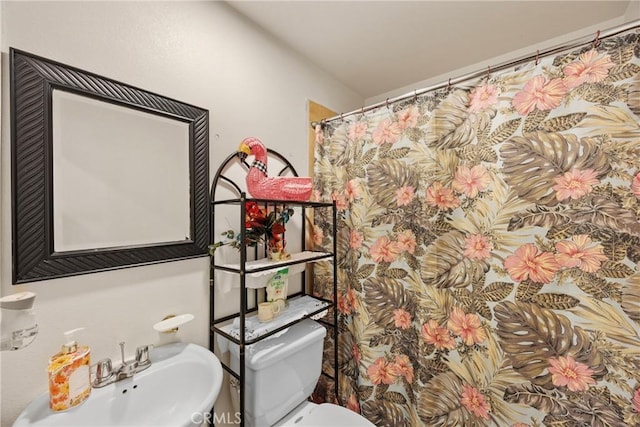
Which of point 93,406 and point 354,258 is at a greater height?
point 354,258

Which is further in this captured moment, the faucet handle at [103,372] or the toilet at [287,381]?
the toilet at [287,381]

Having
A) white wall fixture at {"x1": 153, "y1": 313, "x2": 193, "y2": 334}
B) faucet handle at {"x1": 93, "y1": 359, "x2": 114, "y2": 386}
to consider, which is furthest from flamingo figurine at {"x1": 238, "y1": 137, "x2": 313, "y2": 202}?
faucet handle at {"x1": 93, "y1": 359, "x2": 114, "y2": 386}

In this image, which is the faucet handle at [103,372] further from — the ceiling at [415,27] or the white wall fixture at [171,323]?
the ceiling at [415,27]

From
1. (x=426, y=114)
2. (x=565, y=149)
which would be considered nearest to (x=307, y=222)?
(x=426, y=114)

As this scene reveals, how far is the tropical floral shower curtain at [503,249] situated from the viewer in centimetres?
83

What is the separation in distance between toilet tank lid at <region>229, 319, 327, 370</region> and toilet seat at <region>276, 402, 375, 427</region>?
0.33m

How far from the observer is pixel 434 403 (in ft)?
3.84

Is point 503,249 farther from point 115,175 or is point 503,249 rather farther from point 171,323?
point 115,175

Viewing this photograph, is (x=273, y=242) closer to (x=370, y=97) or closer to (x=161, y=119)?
(x=161, y=119)

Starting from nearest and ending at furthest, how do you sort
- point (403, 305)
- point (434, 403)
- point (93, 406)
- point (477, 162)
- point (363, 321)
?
point (93, 406)
point (477, 162)
point (434, 403)
point (403, 305)
point (363, 321)

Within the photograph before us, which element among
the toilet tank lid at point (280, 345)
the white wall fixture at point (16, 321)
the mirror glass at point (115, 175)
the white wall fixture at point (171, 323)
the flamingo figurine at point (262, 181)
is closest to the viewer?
the white wall fixture at point (16, 321)

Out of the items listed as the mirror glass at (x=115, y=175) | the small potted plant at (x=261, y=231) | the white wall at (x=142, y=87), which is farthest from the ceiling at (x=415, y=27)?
the small potted plant at (x=261, y=231)

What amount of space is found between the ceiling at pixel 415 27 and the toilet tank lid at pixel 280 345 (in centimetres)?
160

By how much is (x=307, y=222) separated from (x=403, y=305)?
75 centimetres
